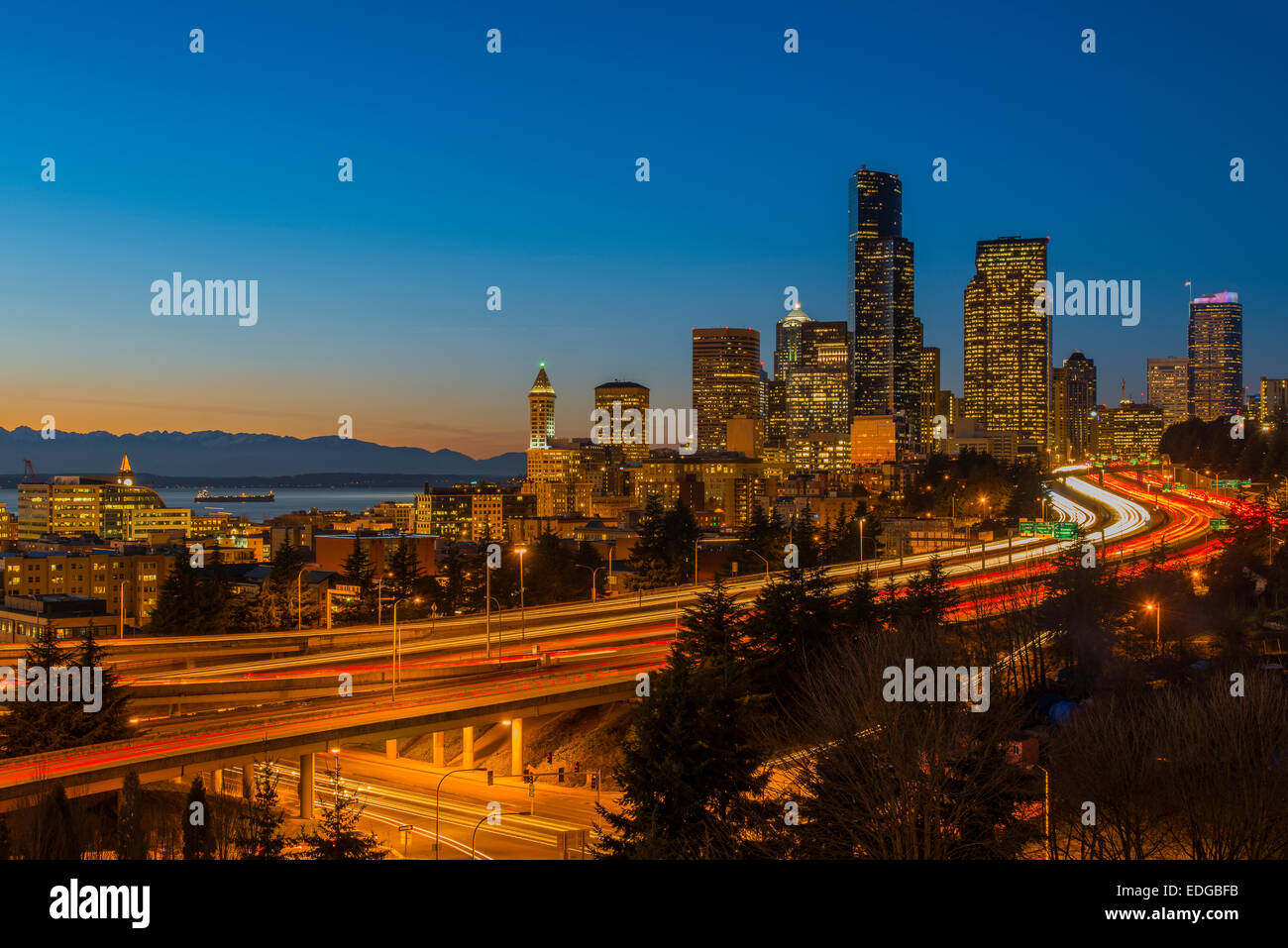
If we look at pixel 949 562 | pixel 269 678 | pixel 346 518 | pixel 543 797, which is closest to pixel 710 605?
pixel 543 797

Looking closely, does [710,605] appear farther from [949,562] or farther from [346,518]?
[346,518]

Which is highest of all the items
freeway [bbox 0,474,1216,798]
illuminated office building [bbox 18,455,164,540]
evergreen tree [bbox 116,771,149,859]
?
freeway [bbox 0,474,1216,798]

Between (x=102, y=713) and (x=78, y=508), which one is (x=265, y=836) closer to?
(x=102, y=713)

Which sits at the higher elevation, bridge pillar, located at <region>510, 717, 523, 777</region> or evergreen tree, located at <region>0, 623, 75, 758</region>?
evergreen tree, located at <region>0, 623, 75, 758</region>

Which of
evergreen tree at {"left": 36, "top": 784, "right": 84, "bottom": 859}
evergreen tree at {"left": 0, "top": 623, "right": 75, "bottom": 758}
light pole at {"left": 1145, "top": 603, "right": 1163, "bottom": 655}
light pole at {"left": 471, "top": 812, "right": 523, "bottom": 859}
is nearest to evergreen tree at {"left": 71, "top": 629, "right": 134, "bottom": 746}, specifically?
evergreen tree at {"left": 0, "top": 623, "right": 75, "bottom": 758}

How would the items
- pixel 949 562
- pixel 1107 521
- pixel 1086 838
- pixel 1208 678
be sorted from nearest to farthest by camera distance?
pixel 1086 838, pixel 1208 678, pixel 949 562, pixel 1107 521

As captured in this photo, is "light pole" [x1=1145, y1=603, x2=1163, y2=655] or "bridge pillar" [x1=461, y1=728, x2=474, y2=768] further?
"light pole" [x1=1145, y1=603, x2=1163, y2=655]

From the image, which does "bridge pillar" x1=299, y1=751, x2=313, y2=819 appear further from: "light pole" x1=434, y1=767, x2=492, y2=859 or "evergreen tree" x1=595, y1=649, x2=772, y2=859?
"evergreen tree" x1=595, y1=649, x2=772, y2=859

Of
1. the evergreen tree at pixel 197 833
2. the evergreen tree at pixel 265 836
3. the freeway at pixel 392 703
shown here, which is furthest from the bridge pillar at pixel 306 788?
the evergreen tree at pixel 197 833
